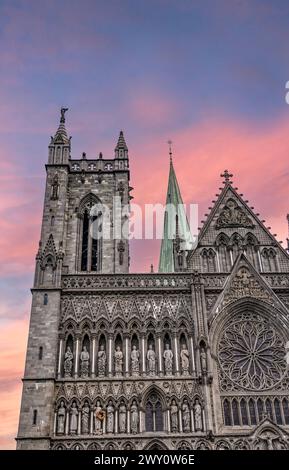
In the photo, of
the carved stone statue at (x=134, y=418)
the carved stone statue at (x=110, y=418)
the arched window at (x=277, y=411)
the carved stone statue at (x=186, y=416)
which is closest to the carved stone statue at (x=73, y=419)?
the carved stone statue at (x=110, y=418)

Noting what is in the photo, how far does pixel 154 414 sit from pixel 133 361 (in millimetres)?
2942

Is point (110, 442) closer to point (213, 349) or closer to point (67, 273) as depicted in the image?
point (213, 349)

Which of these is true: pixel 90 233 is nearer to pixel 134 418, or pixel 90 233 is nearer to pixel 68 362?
A: pixel 68 362

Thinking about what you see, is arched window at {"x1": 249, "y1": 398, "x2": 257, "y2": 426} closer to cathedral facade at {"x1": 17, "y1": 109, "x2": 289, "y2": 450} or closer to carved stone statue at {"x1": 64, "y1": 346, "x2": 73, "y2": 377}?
cathedral facade at {"x1": 17, "y1": 109, "x2": 289, "y2": 450}

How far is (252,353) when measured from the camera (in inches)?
1150

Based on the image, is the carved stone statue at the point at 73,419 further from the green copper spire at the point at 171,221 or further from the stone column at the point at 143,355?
the green copper spire at the point at 171,221

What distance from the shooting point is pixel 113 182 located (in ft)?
123

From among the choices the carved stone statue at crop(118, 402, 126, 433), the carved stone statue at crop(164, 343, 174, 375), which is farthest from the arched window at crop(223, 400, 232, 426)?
the carved stone statue at crop(118, 402, 126, 433)

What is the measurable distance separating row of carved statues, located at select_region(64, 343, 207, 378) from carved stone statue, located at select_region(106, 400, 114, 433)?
171cm

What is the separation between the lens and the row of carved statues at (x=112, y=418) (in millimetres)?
26422

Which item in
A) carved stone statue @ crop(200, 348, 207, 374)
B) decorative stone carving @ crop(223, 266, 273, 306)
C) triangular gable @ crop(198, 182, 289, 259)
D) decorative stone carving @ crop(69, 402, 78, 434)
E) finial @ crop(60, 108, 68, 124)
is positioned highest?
finial @ crop(60, 108, 68, 124)

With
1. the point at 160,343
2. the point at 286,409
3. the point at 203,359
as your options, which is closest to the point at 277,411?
the point at 286,409

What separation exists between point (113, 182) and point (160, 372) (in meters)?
14.7

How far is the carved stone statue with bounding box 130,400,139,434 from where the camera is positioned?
26.5m
